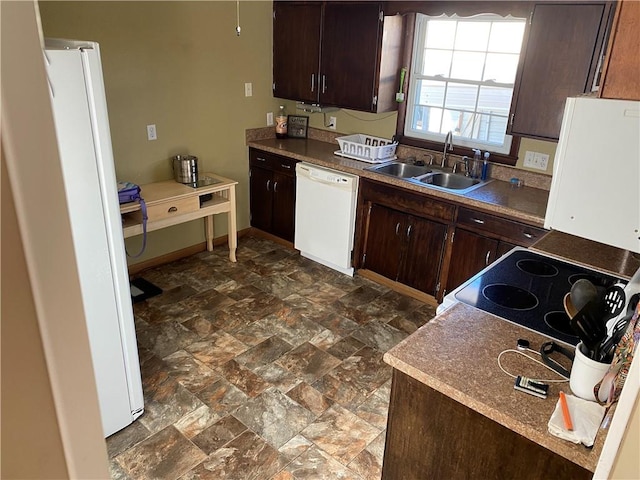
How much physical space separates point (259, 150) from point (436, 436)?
10.7 feet

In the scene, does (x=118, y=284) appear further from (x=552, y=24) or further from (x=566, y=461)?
(x=552, y=24)

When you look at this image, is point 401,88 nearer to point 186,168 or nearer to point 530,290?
point 186,168

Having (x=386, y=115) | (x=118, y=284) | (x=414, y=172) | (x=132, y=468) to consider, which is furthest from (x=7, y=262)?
(x=386, y=115)

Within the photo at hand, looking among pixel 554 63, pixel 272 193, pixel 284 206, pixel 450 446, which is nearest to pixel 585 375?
pixel 450 446

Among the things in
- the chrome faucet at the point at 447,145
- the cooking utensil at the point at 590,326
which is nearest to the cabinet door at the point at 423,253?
the chrome faucet at the point at 447,145

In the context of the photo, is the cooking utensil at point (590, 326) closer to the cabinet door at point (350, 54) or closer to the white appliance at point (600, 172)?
the white appliance at point (600, 172)

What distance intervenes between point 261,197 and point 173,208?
1135mm

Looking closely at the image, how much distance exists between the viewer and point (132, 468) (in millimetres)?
2172

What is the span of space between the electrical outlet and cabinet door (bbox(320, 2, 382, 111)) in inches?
54.0

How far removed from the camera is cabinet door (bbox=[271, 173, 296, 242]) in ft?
13.9

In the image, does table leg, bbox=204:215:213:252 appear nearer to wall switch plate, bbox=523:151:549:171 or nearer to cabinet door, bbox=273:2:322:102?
cabinet door, bbox=273:2:322:102

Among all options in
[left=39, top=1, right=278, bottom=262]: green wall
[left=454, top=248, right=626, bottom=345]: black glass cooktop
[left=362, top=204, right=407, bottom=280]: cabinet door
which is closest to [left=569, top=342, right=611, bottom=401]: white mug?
[left=454, top=248, right=626, bottom=345]: black glass cooktop

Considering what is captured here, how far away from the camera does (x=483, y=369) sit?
1504 millimetres

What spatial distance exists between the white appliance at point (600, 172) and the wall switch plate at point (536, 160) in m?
1.93
